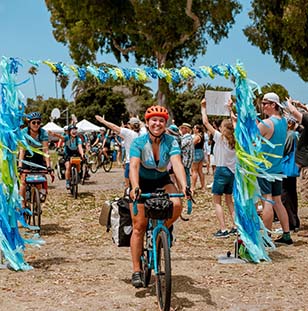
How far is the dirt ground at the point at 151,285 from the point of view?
5414 mm

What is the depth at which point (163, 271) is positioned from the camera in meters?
5.22

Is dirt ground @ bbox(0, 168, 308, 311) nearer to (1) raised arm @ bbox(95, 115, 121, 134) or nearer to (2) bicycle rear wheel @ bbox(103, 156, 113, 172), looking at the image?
(1) raised arm @ bbox(95, 115, 121, 134)

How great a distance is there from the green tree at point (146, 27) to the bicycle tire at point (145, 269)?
78.2ft

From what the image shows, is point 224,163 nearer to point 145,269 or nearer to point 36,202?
point 36,202

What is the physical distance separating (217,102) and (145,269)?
2.35m

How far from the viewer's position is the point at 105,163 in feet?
77.2

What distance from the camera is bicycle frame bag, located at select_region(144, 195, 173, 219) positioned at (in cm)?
513

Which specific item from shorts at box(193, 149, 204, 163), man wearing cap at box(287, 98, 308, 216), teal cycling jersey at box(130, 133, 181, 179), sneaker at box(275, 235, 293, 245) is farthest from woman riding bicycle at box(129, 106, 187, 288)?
shorts at box(193, 149, 204, 163)

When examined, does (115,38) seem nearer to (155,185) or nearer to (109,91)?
(155,185)

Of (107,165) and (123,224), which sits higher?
(107,165)

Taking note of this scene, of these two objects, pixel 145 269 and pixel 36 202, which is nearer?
pixel 145 269

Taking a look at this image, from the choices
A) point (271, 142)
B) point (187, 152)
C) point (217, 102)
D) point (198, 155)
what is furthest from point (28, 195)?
point (198, 155)

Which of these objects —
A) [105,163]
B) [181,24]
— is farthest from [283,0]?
[105,163]

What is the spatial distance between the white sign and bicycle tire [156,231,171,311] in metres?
2.24
